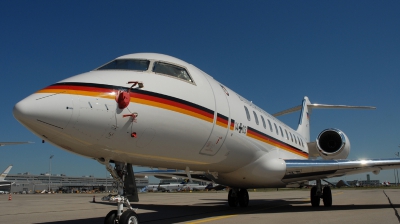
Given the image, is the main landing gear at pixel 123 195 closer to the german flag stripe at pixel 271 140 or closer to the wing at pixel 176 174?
the german flag stripe at pixel 271 140

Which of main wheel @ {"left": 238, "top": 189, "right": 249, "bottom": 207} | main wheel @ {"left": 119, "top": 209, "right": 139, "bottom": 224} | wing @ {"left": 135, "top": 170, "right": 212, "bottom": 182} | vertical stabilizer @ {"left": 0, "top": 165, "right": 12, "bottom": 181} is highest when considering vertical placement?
vertical stabilizer @ {"left": 0, "top": 165, "right": 12, "bottom": 181}

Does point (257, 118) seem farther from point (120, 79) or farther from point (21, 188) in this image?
point (21, 188)

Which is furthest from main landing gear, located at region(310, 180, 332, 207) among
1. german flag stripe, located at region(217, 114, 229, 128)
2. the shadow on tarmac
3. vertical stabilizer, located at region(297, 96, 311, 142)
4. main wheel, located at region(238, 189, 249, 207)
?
german flag stripe, located at region(217, 114, 229, 128)

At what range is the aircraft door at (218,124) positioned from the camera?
886 cm

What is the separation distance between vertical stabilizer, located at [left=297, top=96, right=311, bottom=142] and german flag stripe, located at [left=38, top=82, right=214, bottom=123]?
15189mm

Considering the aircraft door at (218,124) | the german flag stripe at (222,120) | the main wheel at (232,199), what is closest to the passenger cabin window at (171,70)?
the aircraft door at (218,124)

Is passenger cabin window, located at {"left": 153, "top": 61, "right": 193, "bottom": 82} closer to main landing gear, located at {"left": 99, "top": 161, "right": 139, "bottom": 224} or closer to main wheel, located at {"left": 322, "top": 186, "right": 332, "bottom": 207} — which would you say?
main landing gear, located at {"left": 99, "top": 161, "right": 139, "bottom": 224}

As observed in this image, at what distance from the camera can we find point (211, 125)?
8.70 meters

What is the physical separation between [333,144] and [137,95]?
41.1ft

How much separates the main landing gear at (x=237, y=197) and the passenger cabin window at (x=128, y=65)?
9.01m

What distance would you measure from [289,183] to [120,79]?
30.9 feet

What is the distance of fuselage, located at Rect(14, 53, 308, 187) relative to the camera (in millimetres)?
6039

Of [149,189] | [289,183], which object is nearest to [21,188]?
[149,189]

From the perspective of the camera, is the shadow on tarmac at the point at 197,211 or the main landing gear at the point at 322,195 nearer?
the shadow on tarmac at the point at 197,211
